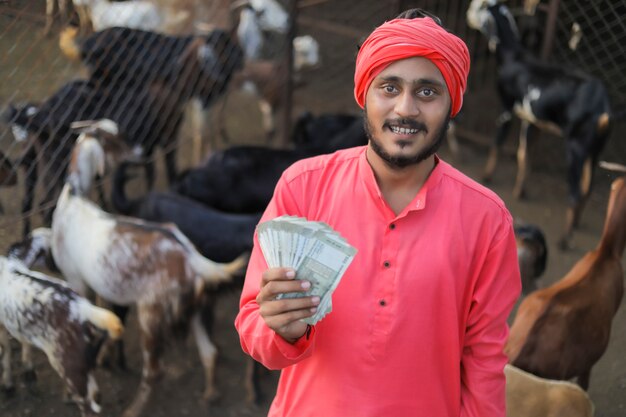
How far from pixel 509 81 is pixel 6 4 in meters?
4.43

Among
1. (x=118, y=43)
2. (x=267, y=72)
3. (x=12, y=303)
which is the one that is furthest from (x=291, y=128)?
(x=12, y=303)

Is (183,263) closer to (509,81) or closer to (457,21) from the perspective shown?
(509,81)

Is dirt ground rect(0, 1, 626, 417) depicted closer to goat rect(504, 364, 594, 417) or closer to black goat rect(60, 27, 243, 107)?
black goat rect(60, 27, 243, 107)

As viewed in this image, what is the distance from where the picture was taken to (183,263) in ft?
12.8

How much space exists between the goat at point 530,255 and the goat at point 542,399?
1.44 metres

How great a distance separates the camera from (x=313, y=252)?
1.53 m

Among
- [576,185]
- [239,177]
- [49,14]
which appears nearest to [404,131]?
[239,177]

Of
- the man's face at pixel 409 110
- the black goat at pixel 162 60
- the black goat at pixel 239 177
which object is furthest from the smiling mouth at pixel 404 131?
Answer: the black goat at pixel 162 60

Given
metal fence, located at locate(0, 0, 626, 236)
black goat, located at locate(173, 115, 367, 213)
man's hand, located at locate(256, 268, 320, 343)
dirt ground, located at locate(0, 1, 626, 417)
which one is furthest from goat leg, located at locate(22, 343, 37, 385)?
man's hand, located at locate(256, 268, 320, 343)

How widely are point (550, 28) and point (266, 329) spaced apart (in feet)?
18.0

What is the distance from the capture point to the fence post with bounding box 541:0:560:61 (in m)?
6.11

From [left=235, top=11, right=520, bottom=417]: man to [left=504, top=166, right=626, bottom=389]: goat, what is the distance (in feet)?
5.74

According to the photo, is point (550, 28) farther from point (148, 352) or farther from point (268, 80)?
point (148, 352)

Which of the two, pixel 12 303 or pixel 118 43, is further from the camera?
pixel 118 43
